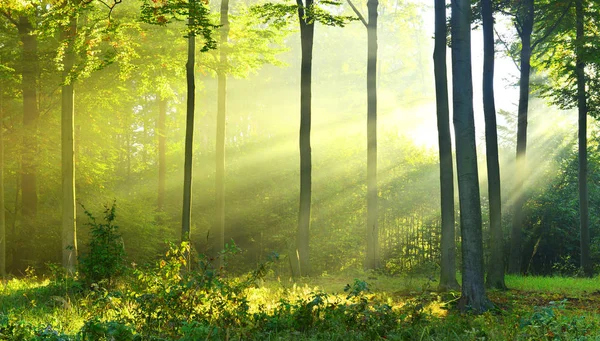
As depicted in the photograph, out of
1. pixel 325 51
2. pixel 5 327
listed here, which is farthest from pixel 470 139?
pixel 325 51

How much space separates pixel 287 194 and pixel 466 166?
1260cm

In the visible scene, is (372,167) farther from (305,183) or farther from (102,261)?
(102,261)

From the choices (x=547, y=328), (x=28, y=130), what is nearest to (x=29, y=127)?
(x=28, y=130)

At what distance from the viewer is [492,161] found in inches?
534

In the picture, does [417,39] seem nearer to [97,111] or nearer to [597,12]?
[597,12]

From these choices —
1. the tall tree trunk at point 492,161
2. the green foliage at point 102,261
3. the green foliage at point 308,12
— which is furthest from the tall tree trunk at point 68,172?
the tall tree trunk at point 492,161

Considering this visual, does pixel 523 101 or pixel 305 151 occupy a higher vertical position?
pixel 523 101

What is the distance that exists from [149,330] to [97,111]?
599 inches

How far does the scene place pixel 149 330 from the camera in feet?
19.7

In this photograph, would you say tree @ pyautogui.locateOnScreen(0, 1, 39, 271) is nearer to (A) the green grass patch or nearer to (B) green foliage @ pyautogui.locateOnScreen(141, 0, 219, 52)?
(B) green foliage @ pyautogui.locateOnScreen(141, 0, 219, 52)

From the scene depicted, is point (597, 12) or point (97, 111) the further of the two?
point (97, 111)

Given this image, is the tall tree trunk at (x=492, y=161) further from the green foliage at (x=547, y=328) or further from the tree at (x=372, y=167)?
the green foliage at (x=547, y=328)

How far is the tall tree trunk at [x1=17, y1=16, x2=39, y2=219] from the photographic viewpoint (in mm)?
15797

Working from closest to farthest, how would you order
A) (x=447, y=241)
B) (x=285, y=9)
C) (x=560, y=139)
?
(x=447, y=241), (x=285, y=9), (x=560, y=139)
